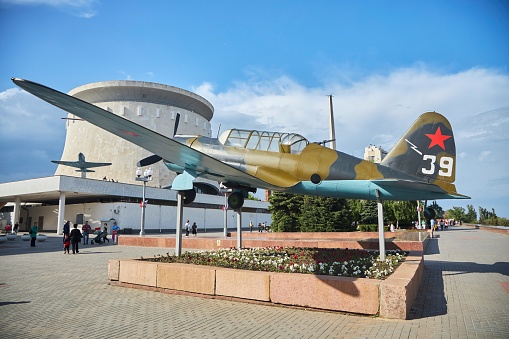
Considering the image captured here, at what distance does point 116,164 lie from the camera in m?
69.6

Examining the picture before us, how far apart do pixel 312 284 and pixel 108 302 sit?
498 cm

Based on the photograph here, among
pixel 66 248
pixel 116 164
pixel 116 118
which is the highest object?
pixel 116 164

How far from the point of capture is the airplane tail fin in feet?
31.0

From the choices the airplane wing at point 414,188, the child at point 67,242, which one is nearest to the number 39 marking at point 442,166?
the airplane wing at point 414,188

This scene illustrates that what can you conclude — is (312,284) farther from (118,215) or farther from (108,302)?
(118,215)

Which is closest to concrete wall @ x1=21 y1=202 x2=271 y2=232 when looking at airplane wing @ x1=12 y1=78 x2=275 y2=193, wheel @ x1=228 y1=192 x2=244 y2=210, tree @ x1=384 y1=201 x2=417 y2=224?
tree @ x1=384 y1=201 x2=417 y2=224

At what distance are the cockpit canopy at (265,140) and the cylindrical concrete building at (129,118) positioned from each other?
5902 centimetres

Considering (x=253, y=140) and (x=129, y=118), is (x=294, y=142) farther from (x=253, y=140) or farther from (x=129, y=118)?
(x=129, y=118)

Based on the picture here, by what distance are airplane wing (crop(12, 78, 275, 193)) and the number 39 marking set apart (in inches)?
175

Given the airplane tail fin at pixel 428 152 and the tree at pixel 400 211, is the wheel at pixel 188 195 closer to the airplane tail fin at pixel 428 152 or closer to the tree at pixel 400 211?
the airplane tail fin at pixel 428 152

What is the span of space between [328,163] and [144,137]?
533 cm

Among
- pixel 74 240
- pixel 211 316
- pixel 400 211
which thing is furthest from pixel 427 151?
pixel 400 211

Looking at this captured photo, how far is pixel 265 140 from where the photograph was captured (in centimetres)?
1087

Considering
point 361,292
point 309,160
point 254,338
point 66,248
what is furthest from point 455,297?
point 66,248
